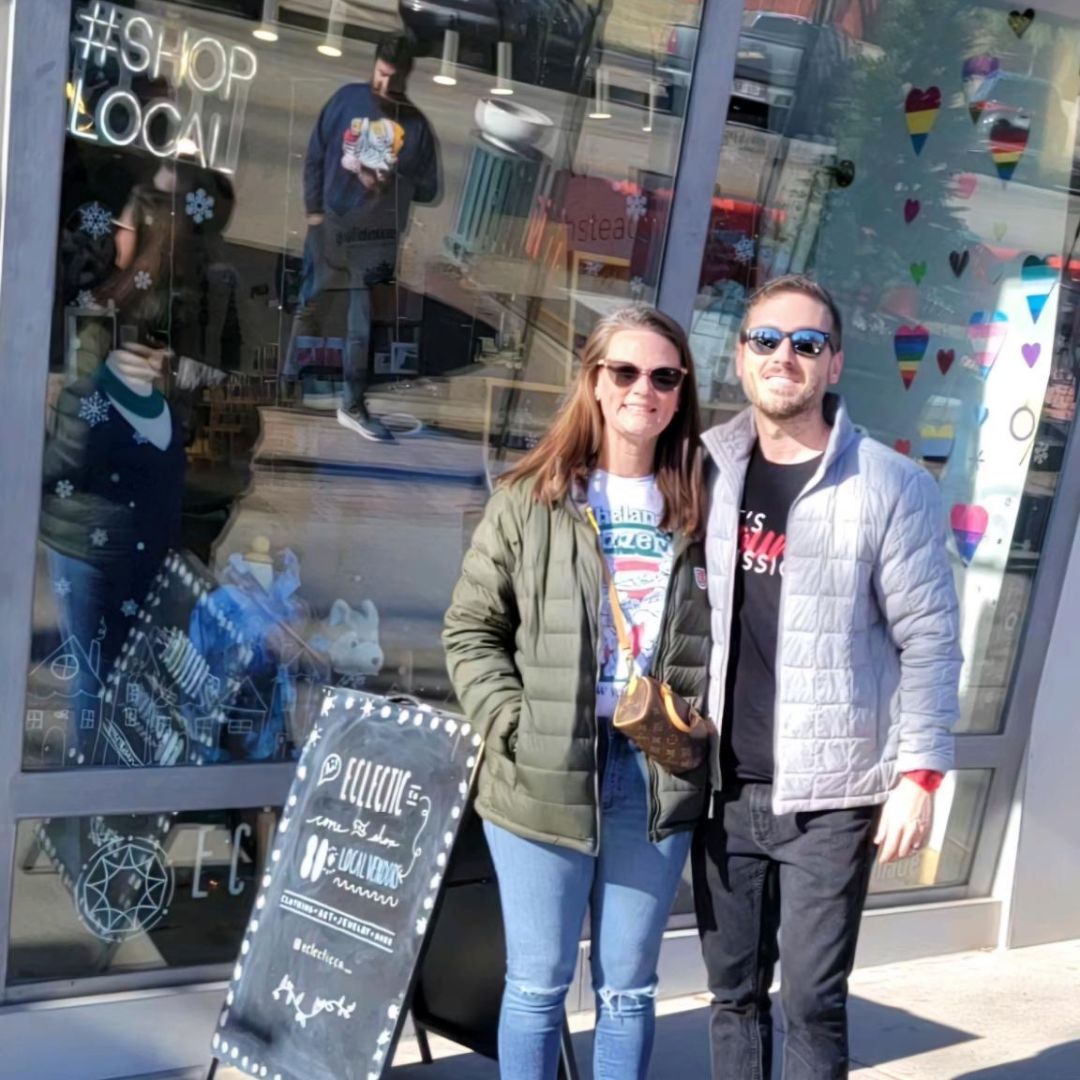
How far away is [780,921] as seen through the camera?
3359 mm

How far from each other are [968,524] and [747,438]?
8.21ft

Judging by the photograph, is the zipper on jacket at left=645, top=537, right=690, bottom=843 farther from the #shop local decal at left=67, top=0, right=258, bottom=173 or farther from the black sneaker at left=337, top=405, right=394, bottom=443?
the #shop local decal at left=67, top=0, right=258, bottom=173

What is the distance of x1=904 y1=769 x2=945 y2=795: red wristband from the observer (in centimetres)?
314

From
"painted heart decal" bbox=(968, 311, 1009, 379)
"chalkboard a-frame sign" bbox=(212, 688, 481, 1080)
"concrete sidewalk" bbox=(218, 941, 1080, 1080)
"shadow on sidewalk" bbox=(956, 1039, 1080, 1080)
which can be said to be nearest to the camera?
"chalkboard a-frame sign" bbox=(212, 688, 481, 1080)

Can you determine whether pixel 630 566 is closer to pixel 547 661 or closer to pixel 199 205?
pixel 547 661

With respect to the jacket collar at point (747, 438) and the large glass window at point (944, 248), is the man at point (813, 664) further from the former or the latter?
the large glass window at point (944, 248)

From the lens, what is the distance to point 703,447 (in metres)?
3.38

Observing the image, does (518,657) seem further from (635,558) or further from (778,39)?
(778,39)

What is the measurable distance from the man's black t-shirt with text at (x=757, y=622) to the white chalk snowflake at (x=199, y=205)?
1530mm

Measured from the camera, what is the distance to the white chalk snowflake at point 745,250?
16.0 feet

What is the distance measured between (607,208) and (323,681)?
4.79 feet

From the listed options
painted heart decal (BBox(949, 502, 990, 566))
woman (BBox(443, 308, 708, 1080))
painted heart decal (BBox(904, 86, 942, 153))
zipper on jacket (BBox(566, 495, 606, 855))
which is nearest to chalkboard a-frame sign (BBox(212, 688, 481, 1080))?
woman (BBox(443, 308, 708, 1080))

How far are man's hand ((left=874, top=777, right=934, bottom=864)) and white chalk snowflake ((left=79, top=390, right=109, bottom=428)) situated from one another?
6.44 ft

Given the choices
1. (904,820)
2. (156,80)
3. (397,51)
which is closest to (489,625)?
(904,820)
